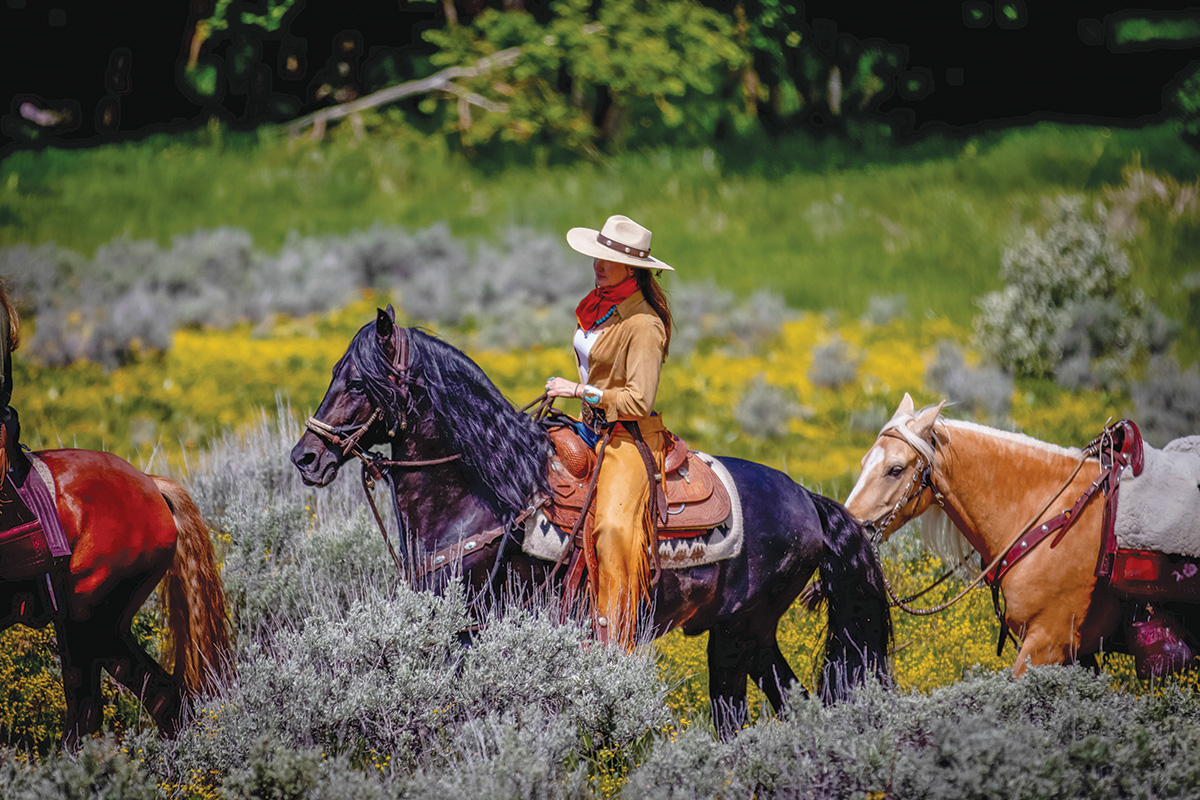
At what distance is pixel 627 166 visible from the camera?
61.9ft

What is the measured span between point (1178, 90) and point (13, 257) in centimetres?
1820

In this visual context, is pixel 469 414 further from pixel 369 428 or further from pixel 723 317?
pixel 723 317

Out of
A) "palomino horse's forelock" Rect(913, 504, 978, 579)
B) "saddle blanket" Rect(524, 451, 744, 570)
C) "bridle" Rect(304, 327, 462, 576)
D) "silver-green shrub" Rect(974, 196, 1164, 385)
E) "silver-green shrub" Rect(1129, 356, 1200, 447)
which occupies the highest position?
"bridle" Rect(304, 327, 462, 576)

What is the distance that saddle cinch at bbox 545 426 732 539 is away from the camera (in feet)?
16.7

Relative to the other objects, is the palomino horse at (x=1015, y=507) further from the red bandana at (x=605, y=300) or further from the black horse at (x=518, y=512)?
the red bandana at (x=605, y=300)

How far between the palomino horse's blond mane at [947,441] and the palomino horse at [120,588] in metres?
3.41

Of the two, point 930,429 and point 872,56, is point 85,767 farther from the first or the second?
point 872,56

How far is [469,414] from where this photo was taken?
16.4ft

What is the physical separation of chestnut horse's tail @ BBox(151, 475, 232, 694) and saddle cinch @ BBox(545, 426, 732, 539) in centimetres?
171

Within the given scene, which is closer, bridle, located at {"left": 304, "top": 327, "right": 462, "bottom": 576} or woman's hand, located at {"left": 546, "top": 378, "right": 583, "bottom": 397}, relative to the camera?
bridle, located at {"left": 304, "top": 327, "right": 462, "bottom": 576}

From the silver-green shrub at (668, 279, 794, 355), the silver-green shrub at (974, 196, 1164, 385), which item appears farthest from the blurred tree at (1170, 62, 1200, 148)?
the silver-green shrub at (668, 279, 794, 355)

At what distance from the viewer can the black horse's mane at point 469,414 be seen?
4891mm

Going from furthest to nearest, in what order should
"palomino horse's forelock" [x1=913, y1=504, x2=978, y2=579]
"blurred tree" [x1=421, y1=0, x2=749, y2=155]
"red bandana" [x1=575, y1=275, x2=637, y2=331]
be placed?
"blurred tree" [x1=421, y1=0, x2=749, y2=155]
"palomino horse's forelock" [x1=913, y1=504, x2=978, y2=579]
"red bandana" [x1=575, y1=275, x2=637, y2=331]

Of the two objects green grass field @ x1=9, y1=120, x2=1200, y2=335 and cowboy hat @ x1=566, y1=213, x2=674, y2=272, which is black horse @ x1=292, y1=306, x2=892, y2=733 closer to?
cowboy hat @ x1=566, y1=213, x2=674, y2=272
